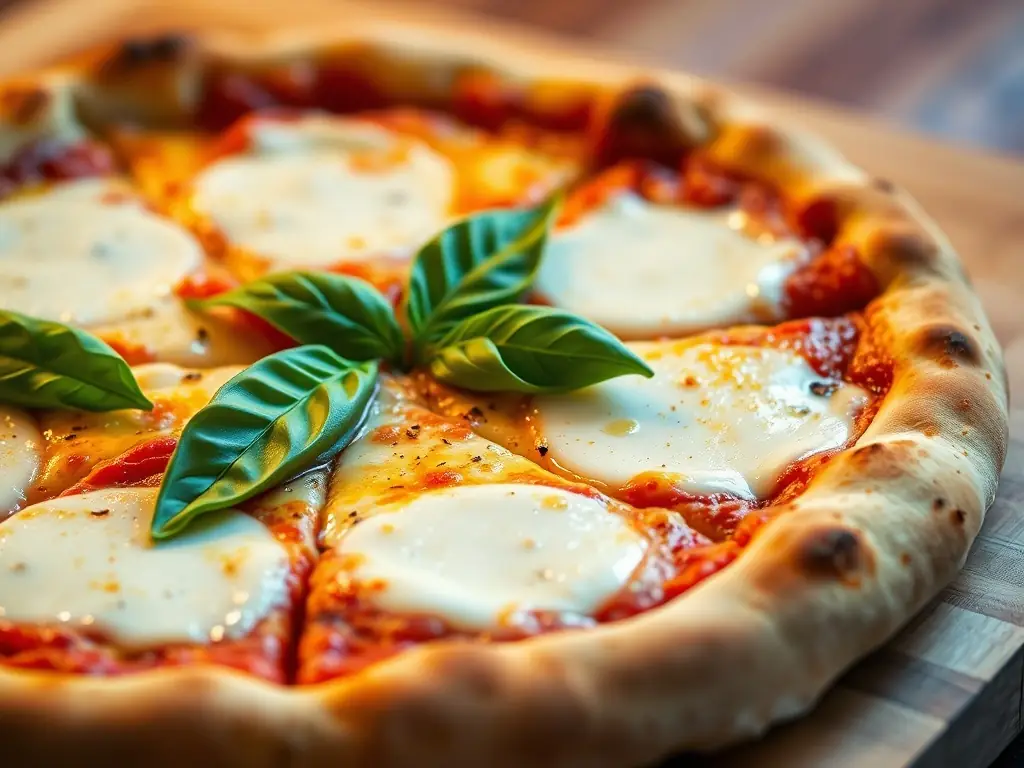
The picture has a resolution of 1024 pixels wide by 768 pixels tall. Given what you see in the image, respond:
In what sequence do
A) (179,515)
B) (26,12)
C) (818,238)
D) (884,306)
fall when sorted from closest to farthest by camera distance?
(179,515), (884,306), (818,238), (26,12)

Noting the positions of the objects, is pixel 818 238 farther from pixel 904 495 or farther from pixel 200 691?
pixel 200 691

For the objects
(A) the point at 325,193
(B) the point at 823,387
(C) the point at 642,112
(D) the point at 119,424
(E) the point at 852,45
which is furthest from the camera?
(E) the point at 852,45

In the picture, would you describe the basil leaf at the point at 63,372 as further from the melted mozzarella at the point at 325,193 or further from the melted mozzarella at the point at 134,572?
the melted mozzarella at the point at 325,193

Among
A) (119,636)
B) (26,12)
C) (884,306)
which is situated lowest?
(26,12)

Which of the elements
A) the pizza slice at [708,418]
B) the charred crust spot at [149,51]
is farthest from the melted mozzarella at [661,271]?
the charred crust spot at [149,51]

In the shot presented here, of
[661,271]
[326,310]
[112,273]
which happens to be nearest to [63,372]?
[326,310]

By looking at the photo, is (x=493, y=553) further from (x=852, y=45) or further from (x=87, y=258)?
(x=852, y=45)

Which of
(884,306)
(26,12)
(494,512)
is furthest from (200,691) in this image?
(26,12)
